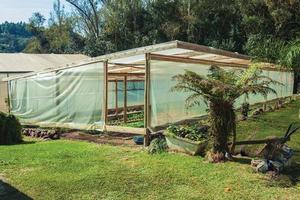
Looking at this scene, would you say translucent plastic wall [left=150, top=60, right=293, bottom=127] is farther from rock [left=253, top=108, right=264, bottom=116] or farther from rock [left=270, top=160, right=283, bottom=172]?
rock [left=253, top=108, right=264, bottom=116]

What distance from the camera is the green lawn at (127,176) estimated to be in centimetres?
649

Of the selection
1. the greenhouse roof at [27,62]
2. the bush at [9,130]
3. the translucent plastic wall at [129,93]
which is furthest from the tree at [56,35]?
the bush at [9,130]

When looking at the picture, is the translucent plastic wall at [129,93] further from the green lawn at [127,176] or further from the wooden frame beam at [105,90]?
the green lawn at [127,176]

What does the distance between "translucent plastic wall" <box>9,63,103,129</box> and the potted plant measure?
3399 millimetres

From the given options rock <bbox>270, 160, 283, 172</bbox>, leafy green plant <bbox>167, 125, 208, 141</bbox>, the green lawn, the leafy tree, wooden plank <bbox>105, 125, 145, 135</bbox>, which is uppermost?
the leafy tree

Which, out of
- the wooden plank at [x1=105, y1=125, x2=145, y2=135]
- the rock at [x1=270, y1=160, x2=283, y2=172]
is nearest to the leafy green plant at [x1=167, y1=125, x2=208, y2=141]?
the wooden plank at [x1=105, y1=125, x2=145, y2=135]

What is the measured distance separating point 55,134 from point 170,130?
15.6 feet

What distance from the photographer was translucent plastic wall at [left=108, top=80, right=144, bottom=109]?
1766 centimetres

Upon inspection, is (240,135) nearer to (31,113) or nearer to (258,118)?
(258,118)

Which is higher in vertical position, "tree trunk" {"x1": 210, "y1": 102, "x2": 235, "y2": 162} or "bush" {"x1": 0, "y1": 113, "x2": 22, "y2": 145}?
"tree trunk" {"x1": 210, "y1": 102, "x2": 235, "y2": 162}

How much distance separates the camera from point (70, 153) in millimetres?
9547

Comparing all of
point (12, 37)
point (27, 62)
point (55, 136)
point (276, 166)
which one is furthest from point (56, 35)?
point (276, 166)

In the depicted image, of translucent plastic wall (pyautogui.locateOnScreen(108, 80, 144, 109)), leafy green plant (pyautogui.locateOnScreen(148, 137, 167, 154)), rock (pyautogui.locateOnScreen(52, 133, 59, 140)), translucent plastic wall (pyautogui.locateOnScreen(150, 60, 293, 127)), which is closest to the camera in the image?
leafy green plant (pyautogui.locateOnScreen(148, 137, 167, 154))

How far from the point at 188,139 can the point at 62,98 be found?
6.27 meters
